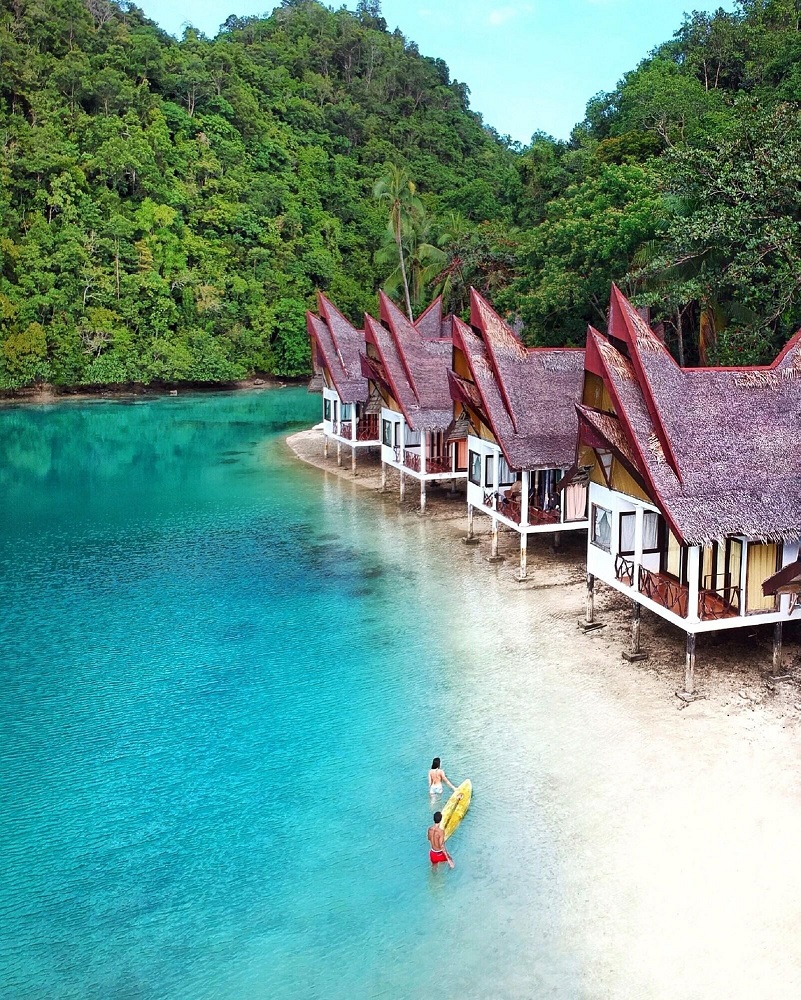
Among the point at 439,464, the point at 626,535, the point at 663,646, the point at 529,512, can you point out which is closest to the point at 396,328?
the point at 439,464

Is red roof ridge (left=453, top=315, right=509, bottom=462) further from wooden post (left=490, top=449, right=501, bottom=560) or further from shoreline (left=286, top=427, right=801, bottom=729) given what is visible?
shoreline (left=286, top=427, right=801, bottom=729)

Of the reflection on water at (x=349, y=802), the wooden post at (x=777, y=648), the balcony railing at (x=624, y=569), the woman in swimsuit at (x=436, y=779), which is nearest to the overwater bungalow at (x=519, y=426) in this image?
the reflection on water at (x=349, y=802)

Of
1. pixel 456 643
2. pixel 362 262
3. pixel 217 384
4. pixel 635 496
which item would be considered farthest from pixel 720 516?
pixel 362 262

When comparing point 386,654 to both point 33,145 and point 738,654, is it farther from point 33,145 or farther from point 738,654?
point 33,145

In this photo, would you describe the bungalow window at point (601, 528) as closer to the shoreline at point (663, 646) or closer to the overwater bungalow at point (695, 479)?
the overwater bungalow at point (695, 479)

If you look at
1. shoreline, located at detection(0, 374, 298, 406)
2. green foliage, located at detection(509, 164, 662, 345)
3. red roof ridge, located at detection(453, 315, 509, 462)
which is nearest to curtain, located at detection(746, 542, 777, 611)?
red roof ridge, located at detection(453, 315, 509, 462)

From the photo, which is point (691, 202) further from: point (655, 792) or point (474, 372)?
point (655, 792)
